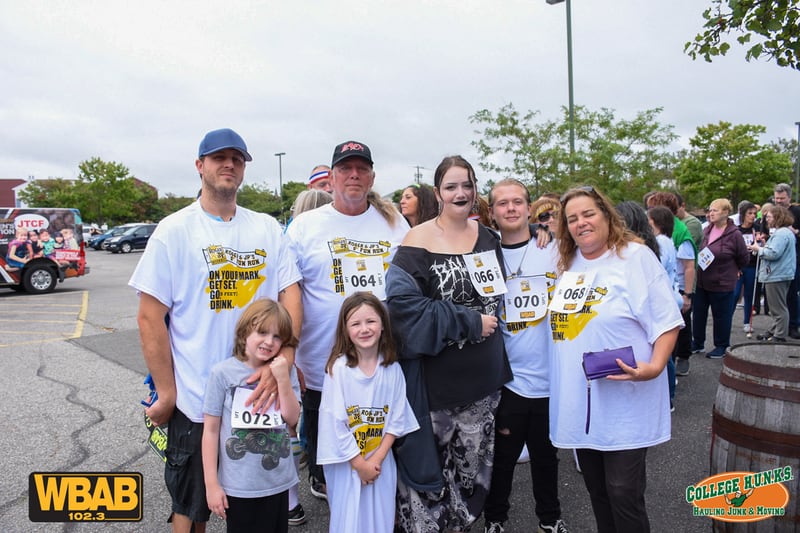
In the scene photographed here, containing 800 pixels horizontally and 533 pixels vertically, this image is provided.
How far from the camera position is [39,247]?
13.2 meters

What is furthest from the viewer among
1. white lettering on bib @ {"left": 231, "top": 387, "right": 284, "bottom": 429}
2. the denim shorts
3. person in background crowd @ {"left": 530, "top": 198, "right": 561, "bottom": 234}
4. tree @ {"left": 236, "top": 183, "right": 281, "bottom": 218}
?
tree @ {"left": 236, "top": 183, "right": 281, "bottom": 218}

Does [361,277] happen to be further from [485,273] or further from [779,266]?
[779,266]

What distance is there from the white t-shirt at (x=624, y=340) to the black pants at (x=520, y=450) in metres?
0.37

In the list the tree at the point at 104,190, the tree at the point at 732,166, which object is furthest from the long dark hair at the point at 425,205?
the tree at the point at 104,190

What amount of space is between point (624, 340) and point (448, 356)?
800 mm

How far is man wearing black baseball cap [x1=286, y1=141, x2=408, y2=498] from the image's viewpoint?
9.14 feet

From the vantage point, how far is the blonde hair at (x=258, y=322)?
7.34ft

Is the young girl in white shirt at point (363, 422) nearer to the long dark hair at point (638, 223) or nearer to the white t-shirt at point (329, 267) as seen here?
the white t-shirt at point (329, 267)

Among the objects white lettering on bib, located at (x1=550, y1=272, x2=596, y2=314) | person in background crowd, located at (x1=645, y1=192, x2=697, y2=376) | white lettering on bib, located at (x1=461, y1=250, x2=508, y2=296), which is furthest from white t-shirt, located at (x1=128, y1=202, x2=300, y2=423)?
person in background crowd, located at (x1=645, y1=192, x2=697, y2=376)

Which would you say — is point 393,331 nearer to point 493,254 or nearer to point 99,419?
point 493,254

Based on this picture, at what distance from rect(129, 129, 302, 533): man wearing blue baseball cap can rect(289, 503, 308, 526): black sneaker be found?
0.92 meters

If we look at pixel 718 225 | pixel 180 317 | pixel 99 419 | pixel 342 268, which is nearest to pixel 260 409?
pixel 180 317

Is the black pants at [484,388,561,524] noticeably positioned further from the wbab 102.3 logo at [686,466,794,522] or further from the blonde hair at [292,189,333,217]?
the blonde hair at [292,189,333,217]

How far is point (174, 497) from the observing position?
7.54 feet
